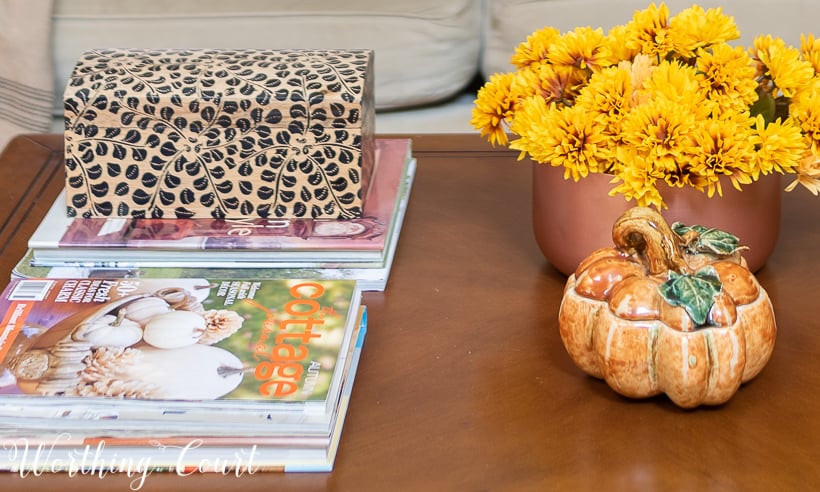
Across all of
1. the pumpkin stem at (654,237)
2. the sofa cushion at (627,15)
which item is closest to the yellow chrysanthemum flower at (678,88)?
the pumpkin stem at (654,237)

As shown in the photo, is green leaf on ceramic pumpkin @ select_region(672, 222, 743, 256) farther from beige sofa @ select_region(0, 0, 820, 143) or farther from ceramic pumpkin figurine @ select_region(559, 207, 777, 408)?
beige sofa @ select_region(0, 0, 820, 143)

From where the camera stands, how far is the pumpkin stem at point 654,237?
68cm

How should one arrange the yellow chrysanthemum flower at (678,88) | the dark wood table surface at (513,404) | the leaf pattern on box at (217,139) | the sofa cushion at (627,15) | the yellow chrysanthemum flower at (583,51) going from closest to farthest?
the dark wood table surface at (513,404)
the yellow chrysanthemum flower at (678,88)
the yellow chrysanthemum flower at (583,51)
the leaf pattern on box at (217,139)
the sofa cushion at (627,15)

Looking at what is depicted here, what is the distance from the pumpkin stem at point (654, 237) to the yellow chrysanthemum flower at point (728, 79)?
0.14 metres

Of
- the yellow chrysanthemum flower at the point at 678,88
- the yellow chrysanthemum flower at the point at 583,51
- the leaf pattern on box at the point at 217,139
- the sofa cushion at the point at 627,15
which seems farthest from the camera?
the sofa cushion at the point at 627,15

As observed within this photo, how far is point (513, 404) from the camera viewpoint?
0.72 m

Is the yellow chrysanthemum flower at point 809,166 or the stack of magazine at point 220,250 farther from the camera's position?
the stack of magazine at point 220,250

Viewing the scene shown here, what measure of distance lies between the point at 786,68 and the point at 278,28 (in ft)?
3.24

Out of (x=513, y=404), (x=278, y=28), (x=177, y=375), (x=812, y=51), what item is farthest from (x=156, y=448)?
(x=278, y=28)

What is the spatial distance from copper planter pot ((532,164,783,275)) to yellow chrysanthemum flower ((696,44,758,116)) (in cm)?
7

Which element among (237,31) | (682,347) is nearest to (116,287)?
(682,347)

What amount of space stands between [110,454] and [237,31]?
108cm

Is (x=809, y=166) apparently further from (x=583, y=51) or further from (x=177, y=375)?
(x=177, y=375)

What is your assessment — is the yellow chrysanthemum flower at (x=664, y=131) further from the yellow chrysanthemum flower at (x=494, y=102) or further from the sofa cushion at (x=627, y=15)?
the sofa cushion at (x=627, y=15)
